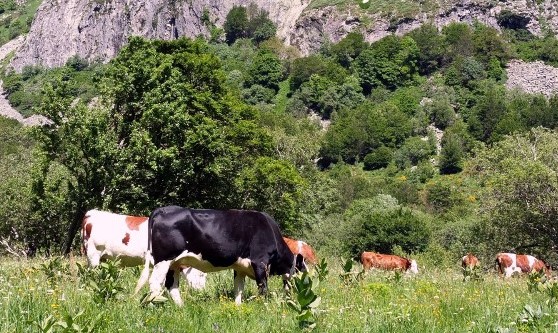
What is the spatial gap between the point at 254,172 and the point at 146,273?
79.6 ft

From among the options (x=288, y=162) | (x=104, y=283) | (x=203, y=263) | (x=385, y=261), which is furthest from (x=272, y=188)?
(x=104, y=283)

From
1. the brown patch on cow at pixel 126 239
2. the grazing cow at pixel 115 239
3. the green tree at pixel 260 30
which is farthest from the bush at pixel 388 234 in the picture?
the green tree at pixel 260 30

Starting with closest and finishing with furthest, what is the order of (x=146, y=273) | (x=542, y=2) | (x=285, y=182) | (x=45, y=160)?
(x=146, y=273) → (x=45, y=160) → (x=285, y=182) → (x=542, y=2)

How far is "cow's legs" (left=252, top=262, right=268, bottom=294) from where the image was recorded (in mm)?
9008

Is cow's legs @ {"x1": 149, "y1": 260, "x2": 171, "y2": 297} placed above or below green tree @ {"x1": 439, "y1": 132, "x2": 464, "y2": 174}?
above

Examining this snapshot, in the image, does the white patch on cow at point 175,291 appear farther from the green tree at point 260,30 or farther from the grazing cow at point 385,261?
the green tree at point 260,30

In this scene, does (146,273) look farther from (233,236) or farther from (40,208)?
(40,208)

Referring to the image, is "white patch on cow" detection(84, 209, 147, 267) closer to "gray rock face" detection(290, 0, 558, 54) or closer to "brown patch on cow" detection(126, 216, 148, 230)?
"brown patch on cow" detection(126, 216, 148, 230)

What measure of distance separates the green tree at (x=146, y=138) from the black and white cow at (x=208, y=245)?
16818 mm

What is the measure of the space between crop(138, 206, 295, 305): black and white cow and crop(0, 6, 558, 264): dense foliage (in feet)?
46.3

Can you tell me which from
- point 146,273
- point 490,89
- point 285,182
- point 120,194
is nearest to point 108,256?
point 146,273

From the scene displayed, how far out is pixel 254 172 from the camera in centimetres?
3300

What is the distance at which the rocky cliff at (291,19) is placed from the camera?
163m

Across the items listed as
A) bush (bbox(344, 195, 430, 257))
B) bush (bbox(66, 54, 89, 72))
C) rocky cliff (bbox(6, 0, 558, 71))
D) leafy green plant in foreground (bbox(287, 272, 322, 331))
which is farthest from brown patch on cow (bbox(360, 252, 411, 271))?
bush (bbox(66, 54, 89, 72))
